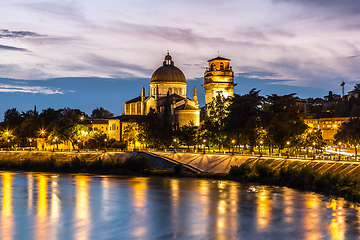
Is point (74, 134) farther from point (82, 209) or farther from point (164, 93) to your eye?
point (82, 209)

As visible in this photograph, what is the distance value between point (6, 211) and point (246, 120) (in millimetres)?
39376

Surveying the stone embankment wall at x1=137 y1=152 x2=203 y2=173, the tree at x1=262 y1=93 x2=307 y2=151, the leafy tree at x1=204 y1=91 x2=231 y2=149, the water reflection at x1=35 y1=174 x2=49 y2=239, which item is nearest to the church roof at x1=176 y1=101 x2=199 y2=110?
the leafy tree at x1=204 y1=91 x2=231 y2=149

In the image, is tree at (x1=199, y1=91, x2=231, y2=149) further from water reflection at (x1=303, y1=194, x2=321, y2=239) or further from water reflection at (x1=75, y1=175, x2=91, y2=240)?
water reflection at (x1=303, y1=194, x2=321, y2=239)

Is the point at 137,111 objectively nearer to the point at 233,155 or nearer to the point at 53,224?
the point at 233,155

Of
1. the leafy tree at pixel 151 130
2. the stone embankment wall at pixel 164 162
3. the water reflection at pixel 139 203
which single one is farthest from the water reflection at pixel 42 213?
the leafy tree at pixel 151 130

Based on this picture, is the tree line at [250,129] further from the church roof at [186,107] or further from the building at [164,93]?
the building at [164,93]

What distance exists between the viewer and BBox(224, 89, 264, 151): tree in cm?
6831

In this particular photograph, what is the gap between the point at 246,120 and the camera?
71125 millimetres

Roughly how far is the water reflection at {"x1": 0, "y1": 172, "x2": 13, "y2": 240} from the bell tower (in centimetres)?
5062

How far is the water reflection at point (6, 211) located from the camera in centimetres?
3412

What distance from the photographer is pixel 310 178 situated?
49.2 m

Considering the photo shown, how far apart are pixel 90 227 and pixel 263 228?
12549mm

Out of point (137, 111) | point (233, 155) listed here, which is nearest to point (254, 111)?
point (233, 155)

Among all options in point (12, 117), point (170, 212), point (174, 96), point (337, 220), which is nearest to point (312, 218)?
point (337, 220)
